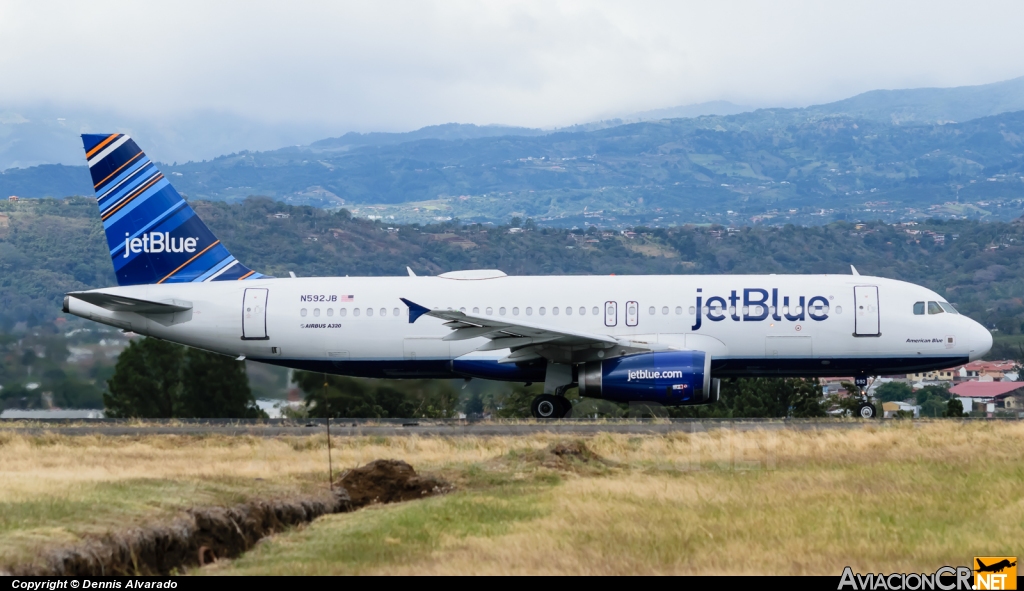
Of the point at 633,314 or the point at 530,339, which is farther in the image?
the point at 633,314

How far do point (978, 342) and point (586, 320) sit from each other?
9208 millimetres

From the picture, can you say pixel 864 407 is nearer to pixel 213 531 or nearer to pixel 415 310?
pixel 415 310

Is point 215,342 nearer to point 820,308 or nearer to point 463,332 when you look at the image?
point 463,332

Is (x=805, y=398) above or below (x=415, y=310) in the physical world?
below

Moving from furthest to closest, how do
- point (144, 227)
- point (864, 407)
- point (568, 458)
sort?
point (144, 227)
point (864, 407)
point (568, 458)

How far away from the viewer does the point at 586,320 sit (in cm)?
3009

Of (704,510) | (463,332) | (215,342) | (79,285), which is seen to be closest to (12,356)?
(215,342)

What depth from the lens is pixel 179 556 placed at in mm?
13688

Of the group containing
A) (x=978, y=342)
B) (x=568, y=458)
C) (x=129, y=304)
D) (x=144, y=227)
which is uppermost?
(x=144, y=227)

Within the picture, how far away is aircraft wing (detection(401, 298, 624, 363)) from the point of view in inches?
1097

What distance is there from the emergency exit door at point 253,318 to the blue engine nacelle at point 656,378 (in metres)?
8.29

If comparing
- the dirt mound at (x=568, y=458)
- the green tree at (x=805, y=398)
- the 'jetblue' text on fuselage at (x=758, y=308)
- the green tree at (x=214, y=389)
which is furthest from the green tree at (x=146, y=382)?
the green tree at (x=805, y=398)

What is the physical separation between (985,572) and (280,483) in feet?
33.1

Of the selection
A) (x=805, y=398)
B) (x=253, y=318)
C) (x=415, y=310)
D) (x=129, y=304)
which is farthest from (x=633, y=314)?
(x=805, y=398)
